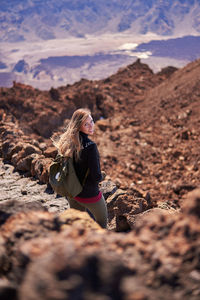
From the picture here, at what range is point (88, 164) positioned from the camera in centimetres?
288

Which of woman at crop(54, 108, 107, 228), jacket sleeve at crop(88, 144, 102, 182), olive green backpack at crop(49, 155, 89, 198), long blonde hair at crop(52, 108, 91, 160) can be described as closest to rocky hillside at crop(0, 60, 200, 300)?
olive green backpack at crop(49, 155, 89, 198)

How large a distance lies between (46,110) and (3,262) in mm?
16397

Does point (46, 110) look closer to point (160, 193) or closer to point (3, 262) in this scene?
point (160, 193)

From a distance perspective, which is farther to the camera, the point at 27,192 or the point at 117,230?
the point at 27,192

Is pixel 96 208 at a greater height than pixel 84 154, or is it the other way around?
pixel 84 154

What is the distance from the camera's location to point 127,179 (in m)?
9.84

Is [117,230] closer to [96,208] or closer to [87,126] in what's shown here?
[96,208]

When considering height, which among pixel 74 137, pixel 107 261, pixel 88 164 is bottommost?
pixel 107 261

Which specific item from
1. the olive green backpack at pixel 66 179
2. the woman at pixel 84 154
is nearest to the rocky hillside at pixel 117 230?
the olive green backpack at pixel 66 179

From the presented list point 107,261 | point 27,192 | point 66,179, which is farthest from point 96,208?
point 27,192

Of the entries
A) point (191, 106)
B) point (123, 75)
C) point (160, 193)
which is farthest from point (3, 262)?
point (123, 75)

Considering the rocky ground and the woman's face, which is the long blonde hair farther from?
the rocky ground

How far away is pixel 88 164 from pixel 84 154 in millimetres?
103

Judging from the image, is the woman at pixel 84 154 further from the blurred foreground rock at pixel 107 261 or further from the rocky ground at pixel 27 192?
the rocky ground at pixel 27 192
